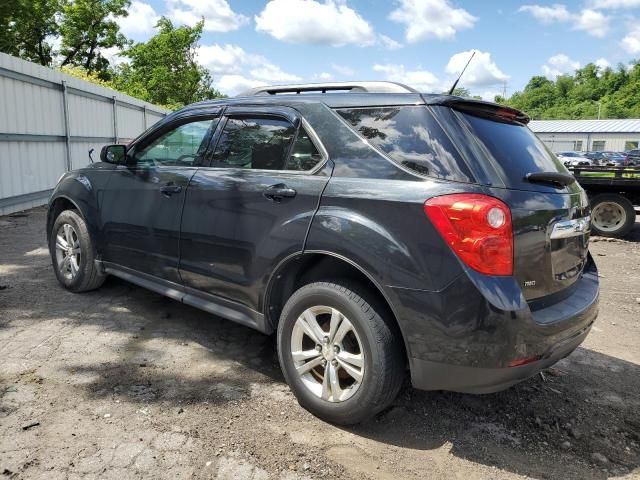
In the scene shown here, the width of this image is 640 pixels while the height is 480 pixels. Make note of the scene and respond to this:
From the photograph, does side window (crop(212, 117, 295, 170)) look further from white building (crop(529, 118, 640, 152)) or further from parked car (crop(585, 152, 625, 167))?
white building (crop(529, 118, 640, 152))

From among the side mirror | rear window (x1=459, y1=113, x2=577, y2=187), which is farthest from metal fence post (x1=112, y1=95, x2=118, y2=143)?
rear window (x1=459, y1=113, x2=577, y2=187)

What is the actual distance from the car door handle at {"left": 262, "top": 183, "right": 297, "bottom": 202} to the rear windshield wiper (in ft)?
4.00

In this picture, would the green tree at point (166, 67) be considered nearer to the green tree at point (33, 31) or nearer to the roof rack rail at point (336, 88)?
the green tree at point (33, 31)

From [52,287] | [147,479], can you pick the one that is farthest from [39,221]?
[147,479]

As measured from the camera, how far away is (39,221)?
872 cm

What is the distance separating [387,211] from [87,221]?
297cm

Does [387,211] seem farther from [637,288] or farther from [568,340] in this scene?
[637,288]

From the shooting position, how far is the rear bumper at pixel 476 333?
7.44ft

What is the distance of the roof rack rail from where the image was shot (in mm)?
2946

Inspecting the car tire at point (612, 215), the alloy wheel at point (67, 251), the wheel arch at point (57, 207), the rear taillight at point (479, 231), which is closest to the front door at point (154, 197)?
the alloy wheel at point (67, 251)

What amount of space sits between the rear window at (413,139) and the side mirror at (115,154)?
2165 millimetres

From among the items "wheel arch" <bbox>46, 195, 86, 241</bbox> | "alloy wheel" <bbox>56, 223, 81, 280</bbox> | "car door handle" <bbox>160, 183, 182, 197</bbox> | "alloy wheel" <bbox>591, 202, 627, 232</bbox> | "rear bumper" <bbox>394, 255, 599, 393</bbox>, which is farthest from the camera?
"alloy wheel" <bbox>591, 202, 627, 232</bbox>

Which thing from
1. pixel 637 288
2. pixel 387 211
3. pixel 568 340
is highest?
pixel 387 211

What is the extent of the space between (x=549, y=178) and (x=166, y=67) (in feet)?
112
